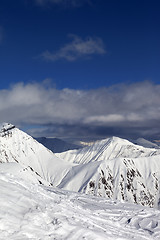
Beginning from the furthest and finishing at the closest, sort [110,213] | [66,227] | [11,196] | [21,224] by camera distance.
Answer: [110,213] < [11,196] < [66,227] < [21,224]

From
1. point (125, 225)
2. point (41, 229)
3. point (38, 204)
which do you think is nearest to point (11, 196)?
point (38, 204)

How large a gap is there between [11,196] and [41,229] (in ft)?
13.3

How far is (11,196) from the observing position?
47.5ft

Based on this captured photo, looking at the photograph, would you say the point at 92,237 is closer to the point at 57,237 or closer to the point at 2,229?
the point at 57,237

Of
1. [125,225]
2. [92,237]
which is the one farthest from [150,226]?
[92,237]

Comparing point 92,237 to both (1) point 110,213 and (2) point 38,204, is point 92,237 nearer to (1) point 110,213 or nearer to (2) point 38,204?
(2) point 38,204

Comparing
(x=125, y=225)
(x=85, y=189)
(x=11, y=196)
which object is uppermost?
(x=11, y=196)

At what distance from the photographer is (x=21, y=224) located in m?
11.3

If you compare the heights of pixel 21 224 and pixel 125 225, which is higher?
pixel 21 224

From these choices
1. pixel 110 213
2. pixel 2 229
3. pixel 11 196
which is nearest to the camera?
pixel 2 229

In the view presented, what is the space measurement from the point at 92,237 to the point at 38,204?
4.96 meters

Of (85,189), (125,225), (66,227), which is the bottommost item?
(85,189)

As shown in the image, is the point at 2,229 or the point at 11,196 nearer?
the point at 2,229

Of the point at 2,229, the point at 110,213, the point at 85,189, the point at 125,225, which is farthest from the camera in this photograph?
the point at 85,189
